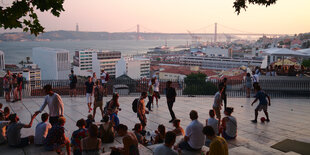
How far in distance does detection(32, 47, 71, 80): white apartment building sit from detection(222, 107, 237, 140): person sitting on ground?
141530 millimetres

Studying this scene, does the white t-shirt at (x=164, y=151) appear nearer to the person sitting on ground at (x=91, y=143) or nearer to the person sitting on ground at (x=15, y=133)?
the person sitting on ground at (x=91, y=143)

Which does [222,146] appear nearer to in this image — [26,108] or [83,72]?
[26,108]

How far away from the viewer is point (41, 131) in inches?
247

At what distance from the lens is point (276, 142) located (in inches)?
290

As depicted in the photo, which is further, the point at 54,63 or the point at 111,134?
the point at 54,63

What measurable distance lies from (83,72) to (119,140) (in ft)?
400

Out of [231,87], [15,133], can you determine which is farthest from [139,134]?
[231,87]

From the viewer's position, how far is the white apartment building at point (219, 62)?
463ft

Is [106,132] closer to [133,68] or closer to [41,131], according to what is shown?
[41,131]

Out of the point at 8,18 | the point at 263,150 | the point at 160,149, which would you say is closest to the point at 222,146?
the point at 160,149

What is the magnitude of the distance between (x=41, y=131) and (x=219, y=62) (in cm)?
14842

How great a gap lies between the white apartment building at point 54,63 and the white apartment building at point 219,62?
66.4 meters

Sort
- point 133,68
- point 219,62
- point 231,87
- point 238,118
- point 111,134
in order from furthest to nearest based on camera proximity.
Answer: point 219,62, point 133,68, point 231,87, point 238,118, point 111,134

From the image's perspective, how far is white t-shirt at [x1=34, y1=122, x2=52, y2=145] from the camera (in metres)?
6.18
